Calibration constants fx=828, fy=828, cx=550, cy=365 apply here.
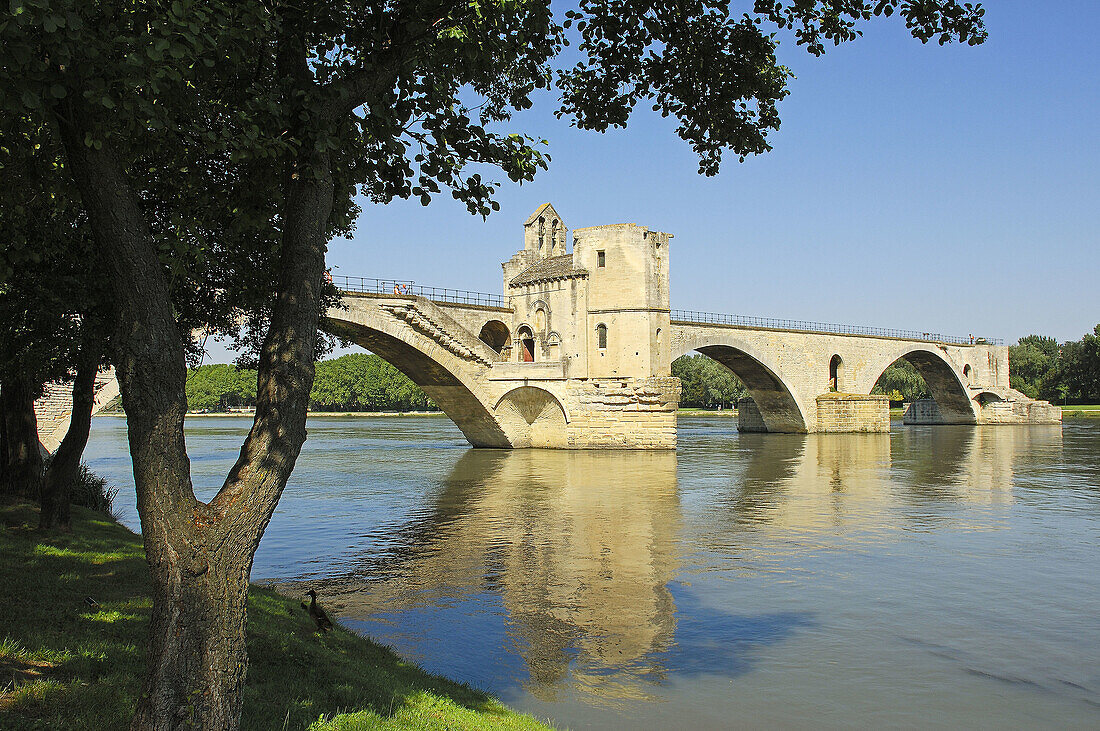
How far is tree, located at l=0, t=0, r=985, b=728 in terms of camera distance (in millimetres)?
4238

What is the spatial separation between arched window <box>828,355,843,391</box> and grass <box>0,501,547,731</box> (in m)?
54.8

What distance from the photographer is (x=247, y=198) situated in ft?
20.5

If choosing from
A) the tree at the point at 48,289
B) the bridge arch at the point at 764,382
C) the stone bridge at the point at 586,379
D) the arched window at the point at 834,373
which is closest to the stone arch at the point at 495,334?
the stone bridge at the point at 586,379

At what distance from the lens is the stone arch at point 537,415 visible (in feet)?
129

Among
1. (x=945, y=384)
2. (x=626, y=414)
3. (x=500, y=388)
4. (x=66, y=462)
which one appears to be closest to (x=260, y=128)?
(x=66, y=462)

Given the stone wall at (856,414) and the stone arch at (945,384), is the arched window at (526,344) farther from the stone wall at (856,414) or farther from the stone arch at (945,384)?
the stone arch at (945,384)

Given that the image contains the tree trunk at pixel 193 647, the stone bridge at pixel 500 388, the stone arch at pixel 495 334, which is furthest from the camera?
the stone arch at pixel 495 334

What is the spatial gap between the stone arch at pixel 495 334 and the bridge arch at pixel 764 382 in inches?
467

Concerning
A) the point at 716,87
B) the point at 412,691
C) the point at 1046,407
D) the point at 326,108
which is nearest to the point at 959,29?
the point at 716,87

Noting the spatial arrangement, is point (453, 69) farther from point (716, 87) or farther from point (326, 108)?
point (716, 87)

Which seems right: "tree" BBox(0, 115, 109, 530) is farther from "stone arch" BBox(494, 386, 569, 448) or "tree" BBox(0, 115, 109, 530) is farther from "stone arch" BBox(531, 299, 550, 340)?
"stone arch" BBox(531, 299, 550, 340)

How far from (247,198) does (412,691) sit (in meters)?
3.99

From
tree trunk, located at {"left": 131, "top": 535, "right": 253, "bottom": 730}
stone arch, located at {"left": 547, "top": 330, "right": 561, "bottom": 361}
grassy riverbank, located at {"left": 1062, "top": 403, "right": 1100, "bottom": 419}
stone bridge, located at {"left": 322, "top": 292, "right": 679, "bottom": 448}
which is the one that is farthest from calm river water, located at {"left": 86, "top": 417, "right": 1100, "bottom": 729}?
grassy riverbank, located at {"left": 1062, "top": 403, "right": 1100, "bottom": 419}

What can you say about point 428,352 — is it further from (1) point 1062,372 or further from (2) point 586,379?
(1) point 1062,372
